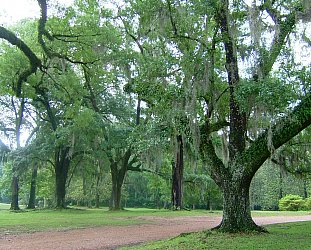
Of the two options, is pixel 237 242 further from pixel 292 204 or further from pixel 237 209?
pixel 292 204

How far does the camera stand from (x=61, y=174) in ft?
83.3

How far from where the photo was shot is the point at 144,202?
2061 inches

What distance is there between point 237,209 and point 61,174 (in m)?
18.7

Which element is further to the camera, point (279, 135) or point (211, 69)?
point (211, 69)

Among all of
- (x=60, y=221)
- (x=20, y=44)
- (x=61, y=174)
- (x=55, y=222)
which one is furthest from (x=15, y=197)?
(x=20, y=44)

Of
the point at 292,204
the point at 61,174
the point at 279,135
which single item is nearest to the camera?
the point at 279,135

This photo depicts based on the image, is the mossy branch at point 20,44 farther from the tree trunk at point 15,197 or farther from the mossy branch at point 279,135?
the tree trunk at point 15,197

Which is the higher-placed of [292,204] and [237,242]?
[292,204]

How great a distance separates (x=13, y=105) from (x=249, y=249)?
22.8 meters

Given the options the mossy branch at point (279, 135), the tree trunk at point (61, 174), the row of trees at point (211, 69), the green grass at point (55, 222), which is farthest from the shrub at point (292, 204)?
the mossy branch at point (279, 135)

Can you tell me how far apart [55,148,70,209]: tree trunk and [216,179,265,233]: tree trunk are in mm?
17578

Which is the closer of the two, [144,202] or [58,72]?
[58,72]

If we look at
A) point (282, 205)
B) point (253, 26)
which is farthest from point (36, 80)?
point (282, 205)

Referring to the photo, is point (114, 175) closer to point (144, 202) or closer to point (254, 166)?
point (254, 166)
